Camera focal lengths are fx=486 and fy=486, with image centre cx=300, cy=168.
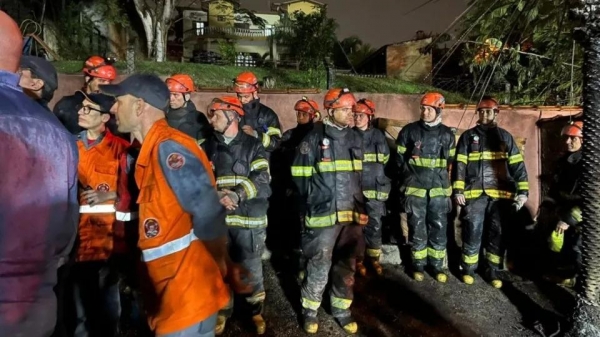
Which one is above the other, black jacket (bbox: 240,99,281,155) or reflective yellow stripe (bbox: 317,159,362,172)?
black jacket (bbox: 240,99,281,155)

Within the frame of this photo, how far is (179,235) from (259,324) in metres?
2.39

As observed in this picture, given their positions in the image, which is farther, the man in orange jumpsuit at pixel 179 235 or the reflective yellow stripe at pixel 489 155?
the reflective yellow stripe at pixel 489 155

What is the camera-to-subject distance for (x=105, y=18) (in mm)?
18047

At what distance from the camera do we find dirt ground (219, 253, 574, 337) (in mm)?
4684

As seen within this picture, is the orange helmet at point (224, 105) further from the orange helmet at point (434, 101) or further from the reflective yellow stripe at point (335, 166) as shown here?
the orange helmet at point (434, 101)

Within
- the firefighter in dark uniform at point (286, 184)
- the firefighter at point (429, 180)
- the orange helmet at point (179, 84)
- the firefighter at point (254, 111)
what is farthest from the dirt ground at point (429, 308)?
the orange helmet at point (179, 84)

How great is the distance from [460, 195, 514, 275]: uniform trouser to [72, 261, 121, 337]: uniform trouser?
4.05 metres

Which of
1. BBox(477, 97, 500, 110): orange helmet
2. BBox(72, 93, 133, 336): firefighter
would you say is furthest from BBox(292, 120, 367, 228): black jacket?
BBox(477, 97, 500, 110): orange helmet

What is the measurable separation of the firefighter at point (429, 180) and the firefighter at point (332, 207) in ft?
4.63

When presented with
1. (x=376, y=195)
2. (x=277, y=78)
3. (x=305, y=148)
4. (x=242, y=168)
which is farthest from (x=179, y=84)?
(x=277, y=78)

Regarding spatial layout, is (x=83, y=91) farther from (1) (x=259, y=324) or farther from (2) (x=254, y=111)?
(1) (x=259, y=324)

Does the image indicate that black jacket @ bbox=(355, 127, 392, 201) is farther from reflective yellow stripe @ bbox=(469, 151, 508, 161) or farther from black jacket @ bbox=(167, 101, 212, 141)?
black jacket @ bbox=(167, 101, 212, 141)

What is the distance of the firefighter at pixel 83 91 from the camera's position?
14.1ft

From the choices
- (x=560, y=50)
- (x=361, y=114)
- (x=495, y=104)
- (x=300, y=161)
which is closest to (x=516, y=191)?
(x=495, y=104)
